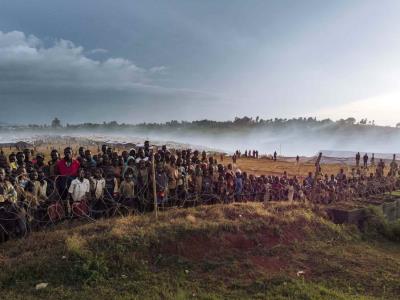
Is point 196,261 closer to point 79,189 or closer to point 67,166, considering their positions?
point 79,189

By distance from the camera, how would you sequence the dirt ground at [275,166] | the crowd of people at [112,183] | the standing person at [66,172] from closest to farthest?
the crowd of people at [112,183]
the standing person at [66,172]
the dirt ground at [275,166]

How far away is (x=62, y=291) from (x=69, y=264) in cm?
73

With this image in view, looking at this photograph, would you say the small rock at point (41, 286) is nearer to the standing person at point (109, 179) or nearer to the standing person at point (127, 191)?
the standing person at point (109, 179)

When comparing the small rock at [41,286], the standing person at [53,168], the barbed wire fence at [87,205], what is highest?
the standing person at [53,168]

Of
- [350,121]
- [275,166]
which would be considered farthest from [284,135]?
[275,166]

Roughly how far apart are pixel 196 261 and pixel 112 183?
292 cm

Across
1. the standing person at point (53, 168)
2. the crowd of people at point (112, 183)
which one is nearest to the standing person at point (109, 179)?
the crowd of people at point (112, 183)

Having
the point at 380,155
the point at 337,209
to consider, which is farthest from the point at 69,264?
the point at 380,155

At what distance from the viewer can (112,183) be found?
9.55 meters

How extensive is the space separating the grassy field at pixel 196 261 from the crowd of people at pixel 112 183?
613mm

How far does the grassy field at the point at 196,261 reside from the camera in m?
6.82

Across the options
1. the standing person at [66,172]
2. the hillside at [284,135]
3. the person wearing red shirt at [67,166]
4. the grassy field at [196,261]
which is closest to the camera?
the grassy field at [196,261]

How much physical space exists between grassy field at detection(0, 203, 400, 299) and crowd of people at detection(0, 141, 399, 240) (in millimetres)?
613

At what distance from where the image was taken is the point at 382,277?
8375 millimetres
